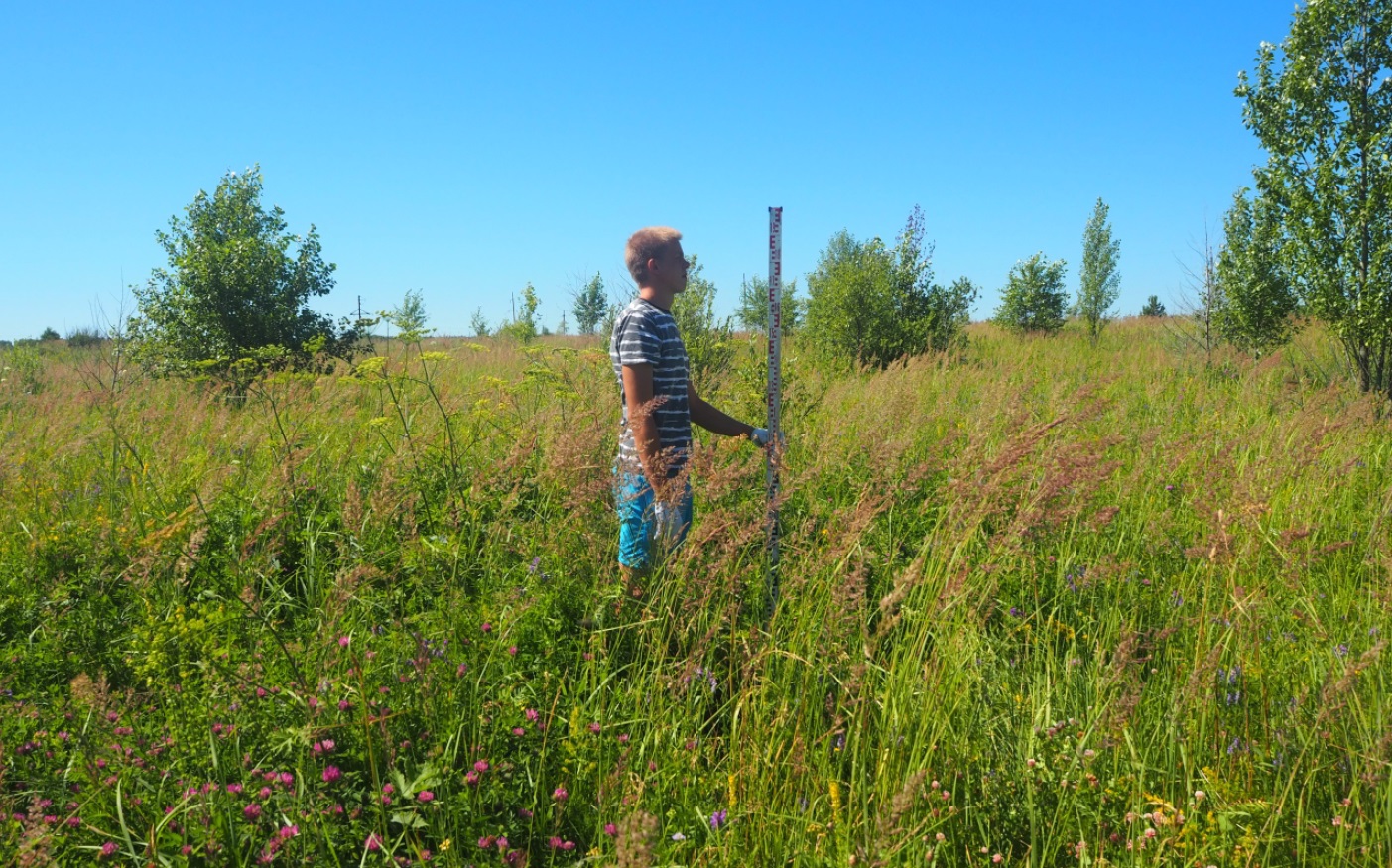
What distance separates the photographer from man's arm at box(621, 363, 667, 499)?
2.90 m

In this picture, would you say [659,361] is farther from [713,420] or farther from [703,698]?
[703,698]

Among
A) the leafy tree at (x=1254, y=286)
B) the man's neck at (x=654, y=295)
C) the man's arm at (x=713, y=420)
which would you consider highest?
the leafy tree at (x=1254, y=286)

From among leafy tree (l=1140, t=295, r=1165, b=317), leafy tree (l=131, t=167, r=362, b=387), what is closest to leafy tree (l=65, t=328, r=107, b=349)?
leafy tree (l=131, t=167, r=362, b=387)

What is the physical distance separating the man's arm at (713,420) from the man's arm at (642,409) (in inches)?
14.1

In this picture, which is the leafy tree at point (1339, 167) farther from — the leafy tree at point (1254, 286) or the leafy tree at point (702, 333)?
the leafy tree at point (702, 333)

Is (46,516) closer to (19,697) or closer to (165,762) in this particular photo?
(19,697)

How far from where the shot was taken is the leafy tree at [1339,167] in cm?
939

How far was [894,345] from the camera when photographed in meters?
14.6

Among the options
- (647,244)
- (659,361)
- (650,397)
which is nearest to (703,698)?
(650,397)

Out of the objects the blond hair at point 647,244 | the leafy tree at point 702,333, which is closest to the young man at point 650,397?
the blond hair at point 647,244

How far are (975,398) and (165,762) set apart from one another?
6.60 metres

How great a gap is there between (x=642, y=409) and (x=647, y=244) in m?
0.77

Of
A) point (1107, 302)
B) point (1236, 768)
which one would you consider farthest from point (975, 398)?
point (1107, 302)

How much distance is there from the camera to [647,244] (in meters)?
3.20
